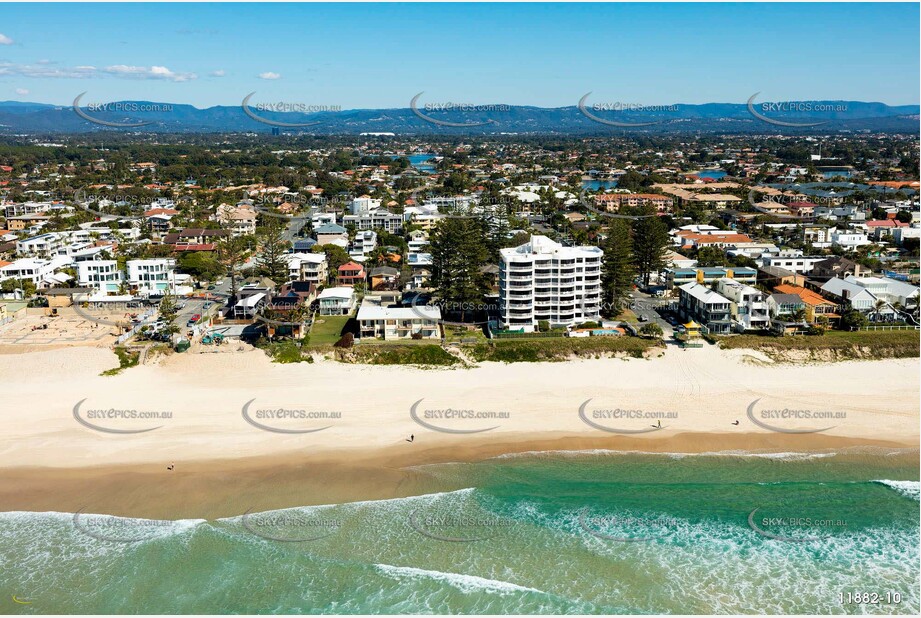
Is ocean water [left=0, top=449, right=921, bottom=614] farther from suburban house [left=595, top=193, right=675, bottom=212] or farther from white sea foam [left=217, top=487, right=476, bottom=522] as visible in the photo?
suburban house [left=595, top=193, right=675, bottom=212]

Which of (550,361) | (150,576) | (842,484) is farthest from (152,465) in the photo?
(842,484)

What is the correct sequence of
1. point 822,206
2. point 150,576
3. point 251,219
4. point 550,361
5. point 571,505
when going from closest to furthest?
point 150,576 → point 571,505 → point 550,361 → point 251,219 → point 822,206

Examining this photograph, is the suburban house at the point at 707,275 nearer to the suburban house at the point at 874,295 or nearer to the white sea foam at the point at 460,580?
the suburban house at the point at 874,295

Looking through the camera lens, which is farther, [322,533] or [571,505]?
[571,505]

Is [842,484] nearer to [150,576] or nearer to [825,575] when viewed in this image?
[825,575]

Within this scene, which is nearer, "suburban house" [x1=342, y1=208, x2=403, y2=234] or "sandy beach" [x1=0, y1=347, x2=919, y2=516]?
"sandy beach" [x1=0, y1=347, x2=919, y2=516]

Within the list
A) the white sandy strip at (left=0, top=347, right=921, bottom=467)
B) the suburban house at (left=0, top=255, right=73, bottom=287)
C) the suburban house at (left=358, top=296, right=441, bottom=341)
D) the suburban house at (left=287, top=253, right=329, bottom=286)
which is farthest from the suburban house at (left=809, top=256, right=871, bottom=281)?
the suburban house at (left=0, top=255, right=73, bottom=287)
